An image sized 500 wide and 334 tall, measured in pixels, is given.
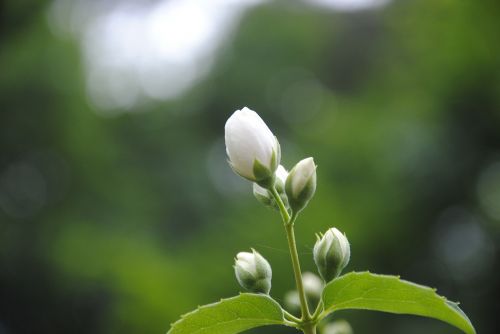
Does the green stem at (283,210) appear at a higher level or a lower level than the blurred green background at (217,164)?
higher

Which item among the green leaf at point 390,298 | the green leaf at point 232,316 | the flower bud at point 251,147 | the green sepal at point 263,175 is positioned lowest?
the green leaf at point 232,316

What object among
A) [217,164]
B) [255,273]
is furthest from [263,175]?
[217,164]

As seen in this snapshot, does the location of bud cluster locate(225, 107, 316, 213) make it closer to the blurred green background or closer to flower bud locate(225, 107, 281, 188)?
flower bud locate(225, 107, 281, 188)

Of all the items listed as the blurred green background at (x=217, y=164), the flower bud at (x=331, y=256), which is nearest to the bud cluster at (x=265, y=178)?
the flower bud at (x=331, y=256)

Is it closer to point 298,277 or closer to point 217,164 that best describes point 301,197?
point 298,277

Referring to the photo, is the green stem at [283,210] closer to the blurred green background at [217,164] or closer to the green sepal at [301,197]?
the green sepal at [301,197]

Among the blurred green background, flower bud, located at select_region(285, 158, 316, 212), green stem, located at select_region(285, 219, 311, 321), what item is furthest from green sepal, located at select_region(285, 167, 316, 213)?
the blurred green background
